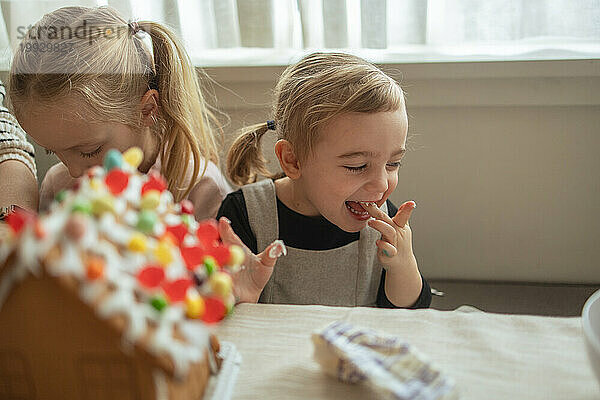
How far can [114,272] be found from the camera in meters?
0.46

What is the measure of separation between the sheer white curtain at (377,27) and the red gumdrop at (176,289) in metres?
0.93

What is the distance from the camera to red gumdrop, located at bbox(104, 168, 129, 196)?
20.0 inches

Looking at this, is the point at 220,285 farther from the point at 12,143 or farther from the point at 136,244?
the point at 12,143

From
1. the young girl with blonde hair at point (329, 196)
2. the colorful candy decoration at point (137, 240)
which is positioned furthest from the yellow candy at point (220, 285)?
the young girl with blonde hair at point (329, 196)

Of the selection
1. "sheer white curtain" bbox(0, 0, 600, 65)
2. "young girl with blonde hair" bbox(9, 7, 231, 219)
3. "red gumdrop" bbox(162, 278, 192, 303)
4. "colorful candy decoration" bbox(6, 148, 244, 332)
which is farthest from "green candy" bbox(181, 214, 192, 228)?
"sheer white curtain" bbox(0, 0, 600, 65)

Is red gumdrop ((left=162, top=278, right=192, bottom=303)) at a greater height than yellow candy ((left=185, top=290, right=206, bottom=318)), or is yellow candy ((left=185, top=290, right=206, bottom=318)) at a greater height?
red gumdrop ((left=162, top=278, right=192, bottom=303))

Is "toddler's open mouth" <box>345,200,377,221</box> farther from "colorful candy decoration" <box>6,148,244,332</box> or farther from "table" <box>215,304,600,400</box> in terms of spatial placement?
"colorful candy decoration" <box>6,148,244,332</box>

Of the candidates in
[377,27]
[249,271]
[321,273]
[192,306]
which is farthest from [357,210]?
[192,306]

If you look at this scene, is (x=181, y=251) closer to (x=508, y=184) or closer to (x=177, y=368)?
(x=177, y=368)

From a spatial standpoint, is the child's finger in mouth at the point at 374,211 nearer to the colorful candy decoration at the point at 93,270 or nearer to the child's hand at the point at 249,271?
the child's hand at the point at 249,271

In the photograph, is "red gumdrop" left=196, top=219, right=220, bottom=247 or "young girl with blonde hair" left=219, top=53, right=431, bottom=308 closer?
"red gumdrop" left=196, top=219, right=220, bottom=247

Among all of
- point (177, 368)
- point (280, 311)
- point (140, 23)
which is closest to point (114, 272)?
point (177, 368)

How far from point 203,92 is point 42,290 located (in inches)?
38.2

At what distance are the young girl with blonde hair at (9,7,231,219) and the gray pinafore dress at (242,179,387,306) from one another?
155 millimetres
